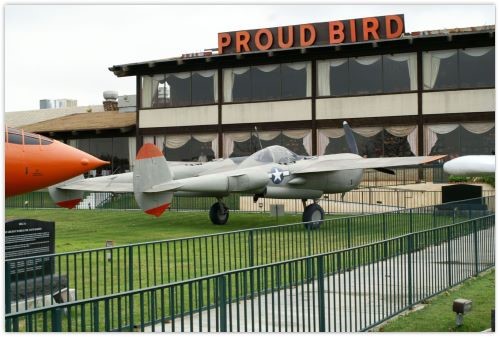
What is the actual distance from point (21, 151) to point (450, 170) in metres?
8.82

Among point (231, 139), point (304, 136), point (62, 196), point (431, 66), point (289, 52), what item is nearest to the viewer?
point (62, 196)

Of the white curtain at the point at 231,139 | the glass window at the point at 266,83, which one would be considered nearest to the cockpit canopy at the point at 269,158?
the glass window at the point at 266,83

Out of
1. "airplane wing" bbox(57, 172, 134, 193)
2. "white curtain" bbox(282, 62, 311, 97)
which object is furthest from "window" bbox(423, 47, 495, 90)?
"airplane wing" bbox(57, 172, 134, 193)

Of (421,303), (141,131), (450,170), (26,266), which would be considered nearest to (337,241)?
(421,303)

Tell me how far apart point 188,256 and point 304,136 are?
1150 inches

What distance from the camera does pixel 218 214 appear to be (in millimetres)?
26172

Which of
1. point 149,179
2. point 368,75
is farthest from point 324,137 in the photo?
point 149,179

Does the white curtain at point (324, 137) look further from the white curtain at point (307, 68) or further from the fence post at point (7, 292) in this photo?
the fence post at point (7, 292)

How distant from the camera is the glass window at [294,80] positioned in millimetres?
40625

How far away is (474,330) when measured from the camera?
902 cm

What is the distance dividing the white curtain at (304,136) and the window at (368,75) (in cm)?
219

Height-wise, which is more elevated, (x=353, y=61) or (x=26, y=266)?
(x=353, y=61)

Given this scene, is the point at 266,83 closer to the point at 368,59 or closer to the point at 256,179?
the point at 368,59

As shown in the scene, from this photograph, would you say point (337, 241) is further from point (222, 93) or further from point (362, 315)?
point (222, 93)
